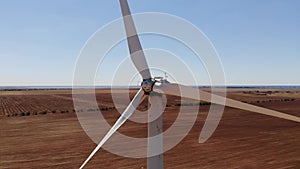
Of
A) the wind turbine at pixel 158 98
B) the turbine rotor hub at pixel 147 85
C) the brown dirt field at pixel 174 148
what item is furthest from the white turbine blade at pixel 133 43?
the brown dirt field at pixel 174 148

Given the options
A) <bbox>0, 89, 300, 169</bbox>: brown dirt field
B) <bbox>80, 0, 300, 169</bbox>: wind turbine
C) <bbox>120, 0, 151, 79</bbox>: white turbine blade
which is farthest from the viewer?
<bbox>0, 89, 300, 169</bbox>: brown dirt field

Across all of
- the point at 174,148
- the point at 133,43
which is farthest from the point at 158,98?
the point at 174,148

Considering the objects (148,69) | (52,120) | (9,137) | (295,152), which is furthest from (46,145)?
(295,152)

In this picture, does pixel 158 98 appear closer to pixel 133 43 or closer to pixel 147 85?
pixel 147 85

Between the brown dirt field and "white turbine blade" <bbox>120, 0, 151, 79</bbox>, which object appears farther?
the brown dirt field

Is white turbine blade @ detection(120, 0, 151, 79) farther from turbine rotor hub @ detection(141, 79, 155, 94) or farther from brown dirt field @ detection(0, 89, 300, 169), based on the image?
brown dirt field @ detection(0, 89, 300, 169)

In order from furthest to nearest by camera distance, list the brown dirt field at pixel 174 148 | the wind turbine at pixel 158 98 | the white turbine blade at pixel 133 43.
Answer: the brown dirt field at pixel 174 148 < the white turbine blade at pixel 133 43 < the wind turbine at pixel 158 98

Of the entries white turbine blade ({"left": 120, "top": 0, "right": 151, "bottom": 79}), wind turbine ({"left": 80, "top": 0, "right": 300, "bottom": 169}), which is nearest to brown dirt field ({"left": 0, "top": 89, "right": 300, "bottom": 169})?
wind turbine ({"left": 80, "top": 0, "right": 300, "bottom": 169})

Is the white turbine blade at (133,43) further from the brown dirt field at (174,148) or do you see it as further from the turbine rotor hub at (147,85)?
the brown dirt field at (174,148)

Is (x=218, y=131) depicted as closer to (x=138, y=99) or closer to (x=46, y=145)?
(x=46, y=145)
